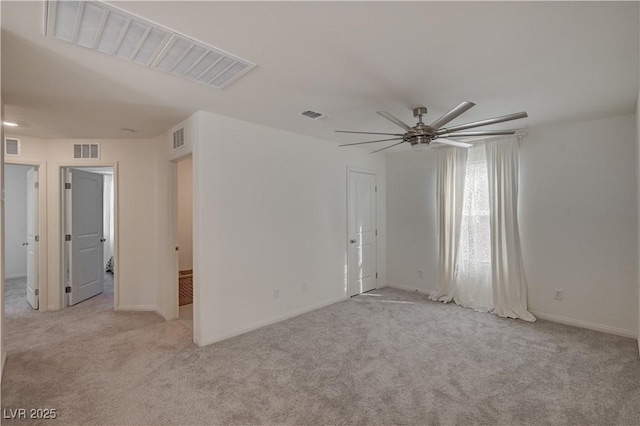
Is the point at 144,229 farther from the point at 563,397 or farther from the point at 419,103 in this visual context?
the point at 563,397

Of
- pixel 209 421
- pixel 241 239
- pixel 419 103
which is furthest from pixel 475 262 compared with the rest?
pixel 209 421

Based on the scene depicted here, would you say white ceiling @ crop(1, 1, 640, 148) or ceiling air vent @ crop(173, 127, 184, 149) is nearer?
white ceiling @ crop(1, 1, 640, 148)

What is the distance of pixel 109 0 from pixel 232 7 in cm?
59

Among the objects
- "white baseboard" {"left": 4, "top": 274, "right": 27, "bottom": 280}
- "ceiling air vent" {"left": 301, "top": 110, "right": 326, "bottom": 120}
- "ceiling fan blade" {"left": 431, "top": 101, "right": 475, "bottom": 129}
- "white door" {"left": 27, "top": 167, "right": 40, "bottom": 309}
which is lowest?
"white baseboard" {"left": 4, "top": 274, "right": 27, "bottom": 280}

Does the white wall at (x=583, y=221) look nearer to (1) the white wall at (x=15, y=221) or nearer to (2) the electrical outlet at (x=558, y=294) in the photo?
(2) the electrical outlet at (x=558, y=294)

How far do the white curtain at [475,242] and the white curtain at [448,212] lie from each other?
3.0 inches

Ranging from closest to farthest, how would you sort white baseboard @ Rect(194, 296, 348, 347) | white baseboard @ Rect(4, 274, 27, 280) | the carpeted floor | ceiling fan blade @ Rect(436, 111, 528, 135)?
the carpeted floor < ceiling fan blade @ Rect(436, 111, 528, 135) < white baseboard @ Rect(194, 296, 348, 347) < white baseboard @ Rect(4, 274, 27, 280)

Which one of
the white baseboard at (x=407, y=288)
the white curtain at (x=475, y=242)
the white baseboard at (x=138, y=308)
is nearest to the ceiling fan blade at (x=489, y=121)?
the white curtain at (x=475, y=242)

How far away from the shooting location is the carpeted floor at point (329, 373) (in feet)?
7.10

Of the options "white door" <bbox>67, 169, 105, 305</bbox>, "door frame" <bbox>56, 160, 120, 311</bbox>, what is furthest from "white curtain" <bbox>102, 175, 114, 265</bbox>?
"door frame" <bbox>56, 160, 120, 311</bbox>

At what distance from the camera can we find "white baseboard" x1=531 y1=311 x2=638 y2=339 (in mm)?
3416

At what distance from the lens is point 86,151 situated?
4.43 m

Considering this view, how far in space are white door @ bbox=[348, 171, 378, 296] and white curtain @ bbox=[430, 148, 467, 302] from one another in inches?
43.3

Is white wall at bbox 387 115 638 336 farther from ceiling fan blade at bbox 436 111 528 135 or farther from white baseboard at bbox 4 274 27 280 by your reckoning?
white baseboard at bbox 4 274 27 280
